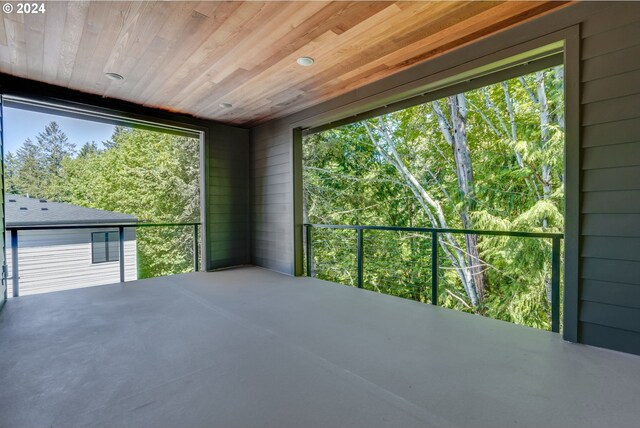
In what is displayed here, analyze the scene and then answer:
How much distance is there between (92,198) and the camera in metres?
9.30

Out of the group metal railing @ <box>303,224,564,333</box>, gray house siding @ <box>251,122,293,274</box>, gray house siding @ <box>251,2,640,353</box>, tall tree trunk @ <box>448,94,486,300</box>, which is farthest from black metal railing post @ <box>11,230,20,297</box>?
tall tree trunk @ <box>448,94,486,300</box>

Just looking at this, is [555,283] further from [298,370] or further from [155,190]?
[155,190]

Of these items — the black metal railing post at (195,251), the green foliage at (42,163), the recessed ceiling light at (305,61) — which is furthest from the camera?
the green foliage at (42,163)

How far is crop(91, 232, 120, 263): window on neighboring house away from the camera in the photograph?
6.15 m

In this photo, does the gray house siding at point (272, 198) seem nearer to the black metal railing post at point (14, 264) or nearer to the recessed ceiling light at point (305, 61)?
the recessed ceiling light at point (305, 61)

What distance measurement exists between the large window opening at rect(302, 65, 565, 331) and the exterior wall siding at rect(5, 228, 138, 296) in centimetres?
459

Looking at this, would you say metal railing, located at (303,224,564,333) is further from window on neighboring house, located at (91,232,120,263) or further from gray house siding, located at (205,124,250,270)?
window on neighboring house, located at (91,232,120,263)

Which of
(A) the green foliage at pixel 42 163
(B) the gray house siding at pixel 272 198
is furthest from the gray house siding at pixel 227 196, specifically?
(A) the green foliage at pixel 42 163

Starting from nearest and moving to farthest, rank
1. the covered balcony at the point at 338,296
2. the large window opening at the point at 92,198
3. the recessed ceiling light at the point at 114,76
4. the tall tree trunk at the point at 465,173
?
the covered balcony at the point at 338,296, the recessed ceiling light at the point at 114,76, the large window opening at the point at 92,198, the tall tree trunk at the point at 465,173

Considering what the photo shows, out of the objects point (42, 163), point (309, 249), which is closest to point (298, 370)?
point (309, 249)

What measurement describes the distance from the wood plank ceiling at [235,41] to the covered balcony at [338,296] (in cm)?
2

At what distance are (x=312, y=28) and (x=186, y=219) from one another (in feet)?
28.5

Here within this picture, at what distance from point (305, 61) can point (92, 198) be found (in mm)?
9486

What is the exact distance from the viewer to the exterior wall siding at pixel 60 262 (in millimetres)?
5738
